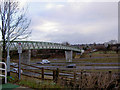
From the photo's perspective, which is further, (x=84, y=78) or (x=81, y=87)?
(x=84, y=78)

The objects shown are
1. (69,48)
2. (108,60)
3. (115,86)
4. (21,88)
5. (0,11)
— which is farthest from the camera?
(69,48)

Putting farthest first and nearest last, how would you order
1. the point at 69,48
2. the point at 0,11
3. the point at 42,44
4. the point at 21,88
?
1. the point at 69,48
2. the point at 42,44
3. the point at 0,11
4. the point at 21,88

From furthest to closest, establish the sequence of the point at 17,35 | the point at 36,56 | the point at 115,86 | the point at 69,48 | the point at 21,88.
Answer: the point at 36,56, the point at 69,48, the point at 17,35, the point at 115,86, the point at 21,88

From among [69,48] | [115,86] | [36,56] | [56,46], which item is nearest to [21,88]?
[115,86]

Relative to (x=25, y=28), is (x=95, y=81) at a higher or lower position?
lower

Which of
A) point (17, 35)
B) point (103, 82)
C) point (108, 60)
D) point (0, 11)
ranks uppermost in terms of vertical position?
point (0, 11)

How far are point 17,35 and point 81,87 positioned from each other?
8.49 m

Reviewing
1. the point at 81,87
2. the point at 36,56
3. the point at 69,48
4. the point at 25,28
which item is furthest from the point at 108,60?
the point at 81,87

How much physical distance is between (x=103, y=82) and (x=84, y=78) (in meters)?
1.03

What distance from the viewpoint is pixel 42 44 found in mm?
43500

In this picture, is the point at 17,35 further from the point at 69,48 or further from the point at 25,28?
the point at 69,48

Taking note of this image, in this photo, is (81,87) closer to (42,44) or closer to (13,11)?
(13,11)

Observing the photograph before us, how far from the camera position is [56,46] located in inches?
2064

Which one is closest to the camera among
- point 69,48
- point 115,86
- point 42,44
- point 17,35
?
point 115,86
